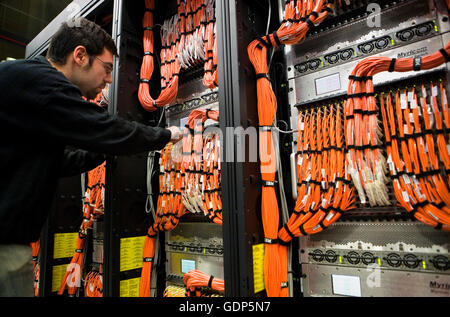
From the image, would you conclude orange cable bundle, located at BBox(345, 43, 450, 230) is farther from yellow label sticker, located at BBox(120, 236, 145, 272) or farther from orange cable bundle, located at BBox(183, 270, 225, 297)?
yellow label sticker, located at BBox(120, 236, 145, 272)

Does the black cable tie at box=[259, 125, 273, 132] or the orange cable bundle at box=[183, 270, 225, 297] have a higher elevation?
the black cable tie at box=[259, 125, 273, 132]

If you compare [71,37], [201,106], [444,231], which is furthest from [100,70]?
[444,231]

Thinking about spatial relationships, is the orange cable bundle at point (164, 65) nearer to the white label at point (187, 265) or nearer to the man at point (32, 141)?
the man at point (32, 141)

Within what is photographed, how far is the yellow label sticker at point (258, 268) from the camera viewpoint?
1347 mm

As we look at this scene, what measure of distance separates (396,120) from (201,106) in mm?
1289

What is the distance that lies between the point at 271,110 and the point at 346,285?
97 centimetres

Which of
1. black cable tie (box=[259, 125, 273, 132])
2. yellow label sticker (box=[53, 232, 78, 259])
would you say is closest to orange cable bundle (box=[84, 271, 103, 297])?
yellow label sticker (box=[53, 232, 78, 259])

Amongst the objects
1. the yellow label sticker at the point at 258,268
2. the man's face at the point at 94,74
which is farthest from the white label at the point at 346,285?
the man's face at the point at 94,74

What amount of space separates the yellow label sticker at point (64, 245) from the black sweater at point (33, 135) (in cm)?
195

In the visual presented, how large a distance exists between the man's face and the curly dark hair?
29mm

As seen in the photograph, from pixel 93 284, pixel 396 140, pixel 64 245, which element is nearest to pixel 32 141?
pixel 396 140

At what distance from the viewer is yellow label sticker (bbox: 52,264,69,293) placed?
104 inches

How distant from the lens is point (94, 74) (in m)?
1.41

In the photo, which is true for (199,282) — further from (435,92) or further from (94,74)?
(435,92)
